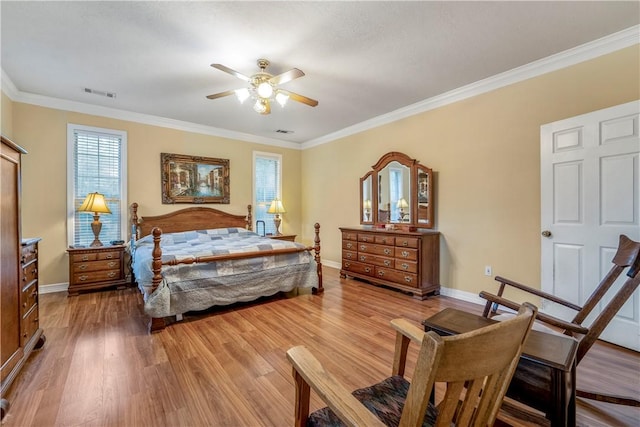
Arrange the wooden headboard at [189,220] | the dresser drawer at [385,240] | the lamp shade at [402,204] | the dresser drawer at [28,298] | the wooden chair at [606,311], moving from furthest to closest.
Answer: the wooden headboard at [189,220] < the lamp shade at [402,204] < the dresser drawer at [385,240] < the dresser drawer at [28,298] < the wooden chair at [606,311]

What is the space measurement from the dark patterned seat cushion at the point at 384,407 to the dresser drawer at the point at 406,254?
256 cm

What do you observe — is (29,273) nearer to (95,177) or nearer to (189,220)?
(95,177)

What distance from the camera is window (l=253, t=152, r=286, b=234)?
589 centimetres

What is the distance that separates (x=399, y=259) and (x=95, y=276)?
167 inches

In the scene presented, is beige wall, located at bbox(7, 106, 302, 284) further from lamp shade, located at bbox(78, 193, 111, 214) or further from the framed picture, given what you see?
lamp shade, located at bbox(78, 193, 111, 214)

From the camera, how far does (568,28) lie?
245cm

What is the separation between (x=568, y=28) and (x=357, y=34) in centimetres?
181

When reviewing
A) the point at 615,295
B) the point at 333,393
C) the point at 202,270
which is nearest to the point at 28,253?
the point at 202,270

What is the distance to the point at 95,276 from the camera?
3951mm

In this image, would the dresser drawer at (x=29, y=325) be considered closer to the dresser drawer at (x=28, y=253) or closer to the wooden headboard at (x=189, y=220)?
the dresser drawer at (x=28, y=253)

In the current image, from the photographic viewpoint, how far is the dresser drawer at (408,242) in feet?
12.2

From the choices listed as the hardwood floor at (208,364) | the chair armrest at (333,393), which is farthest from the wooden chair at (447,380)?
the hardwood floor at (208,364)

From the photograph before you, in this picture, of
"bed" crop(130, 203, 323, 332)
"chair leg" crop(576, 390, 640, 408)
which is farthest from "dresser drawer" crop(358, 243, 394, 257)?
"chair leg" crop(576, 390, 640, 408)

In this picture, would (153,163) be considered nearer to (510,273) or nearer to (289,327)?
(289,327)
